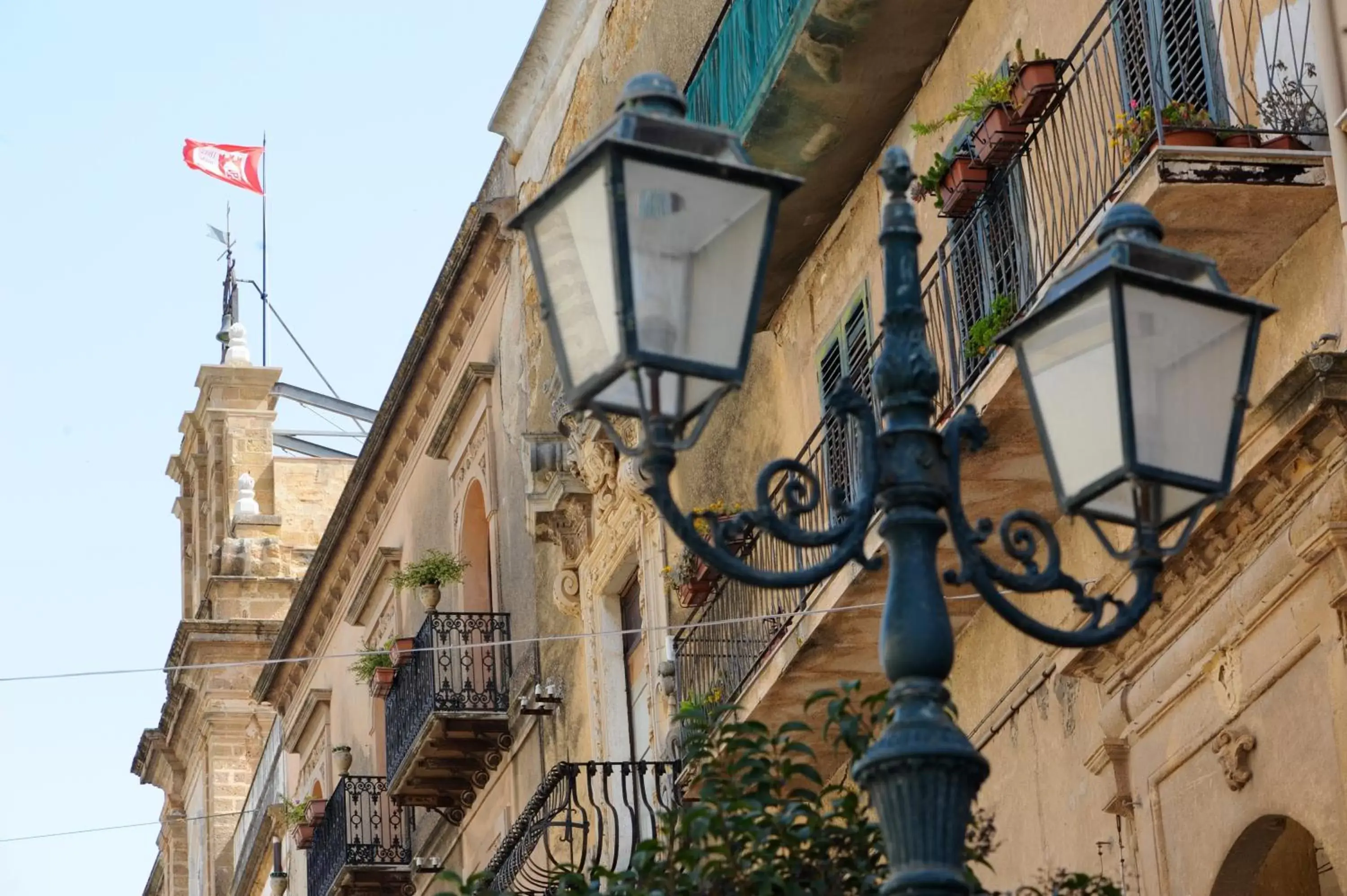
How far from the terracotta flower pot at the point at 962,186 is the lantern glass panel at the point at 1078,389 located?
619 centimetres

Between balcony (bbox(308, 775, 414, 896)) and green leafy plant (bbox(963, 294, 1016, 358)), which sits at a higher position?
balcony (bbox(308, 775, 414, 896))

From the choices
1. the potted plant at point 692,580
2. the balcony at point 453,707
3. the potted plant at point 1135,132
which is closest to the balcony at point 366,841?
the balcony at point 453,707

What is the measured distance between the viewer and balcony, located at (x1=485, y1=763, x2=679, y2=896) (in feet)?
54.0

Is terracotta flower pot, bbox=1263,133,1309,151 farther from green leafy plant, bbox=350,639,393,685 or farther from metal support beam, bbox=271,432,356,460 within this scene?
metal support beam, bbox=271,432,356,460

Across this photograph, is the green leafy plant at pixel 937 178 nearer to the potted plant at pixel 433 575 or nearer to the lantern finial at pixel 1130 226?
the lantern finial at pixel 1130 226

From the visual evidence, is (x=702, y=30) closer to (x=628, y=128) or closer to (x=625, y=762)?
(x=625, y=762)

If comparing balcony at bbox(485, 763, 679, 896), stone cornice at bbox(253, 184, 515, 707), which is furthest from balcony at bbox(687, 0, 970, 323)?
stone cornice at bbox(253, 184, 515, 707)

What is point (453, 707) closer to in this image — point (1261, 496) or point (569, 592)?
point (569, 592)

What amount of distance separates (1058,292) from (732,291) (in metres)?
0.79

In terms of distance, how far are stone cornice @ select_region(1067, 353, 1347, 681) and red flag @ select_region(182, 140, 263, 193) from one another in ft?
113

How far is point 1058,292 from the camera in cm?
595

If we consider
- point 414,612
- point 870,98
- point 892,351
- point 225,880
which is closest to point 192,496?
point 225,880

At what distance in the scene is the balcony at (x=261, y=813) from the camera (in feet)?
108

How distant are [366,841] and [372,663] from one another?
2446 mm
